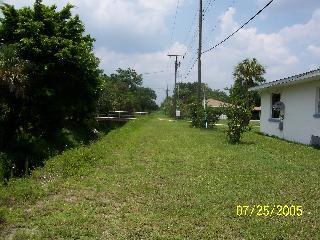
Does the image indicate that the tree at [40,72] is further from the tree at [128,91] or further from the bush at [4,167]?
the tree at [128,91]

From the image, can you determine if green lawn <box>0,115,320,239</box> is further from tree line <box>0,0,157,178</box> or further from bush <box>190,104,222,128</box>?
bush <box>190,104,222,128</box>

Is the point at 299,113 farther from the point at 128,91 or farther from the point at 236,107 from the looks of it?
the point at 128,91

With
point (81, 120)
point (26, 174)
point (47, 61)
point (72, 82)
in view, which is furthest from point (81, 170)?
point (81, 120)

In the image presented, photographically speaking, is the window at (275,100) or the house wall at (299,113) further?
the window at (275,100)

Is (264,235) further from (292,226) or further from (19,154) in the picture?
(19,154)

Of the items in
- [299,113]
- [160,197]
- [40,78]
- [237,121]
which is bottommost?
[160,197]

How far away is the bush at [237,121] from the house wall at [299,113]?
234cm

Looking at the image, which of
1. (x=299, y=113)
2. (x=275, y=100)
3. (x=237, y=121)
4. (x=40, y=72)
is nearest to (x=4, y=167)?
(x=40, y=72)

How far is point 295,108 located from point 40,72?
36.8ft

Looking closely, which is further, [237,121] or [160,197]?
[237,121]

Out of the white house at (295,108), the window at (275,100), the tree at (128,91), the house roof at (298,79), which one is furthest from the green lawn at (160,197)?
the tree at (128,91)

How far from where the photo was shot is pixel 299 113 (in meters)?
19.7

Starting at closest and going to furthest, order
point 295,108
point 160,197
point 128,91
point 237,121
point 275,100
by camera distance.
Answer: point 160,197, point 237,121, point 295,108, point 275,100, point 128,91

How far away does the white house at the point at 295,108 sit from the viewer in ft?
58.5
